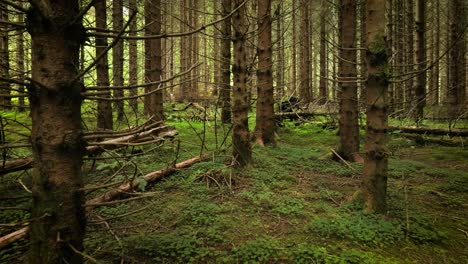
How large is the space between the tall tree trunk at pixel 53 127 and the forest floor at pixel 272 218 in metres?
0.19

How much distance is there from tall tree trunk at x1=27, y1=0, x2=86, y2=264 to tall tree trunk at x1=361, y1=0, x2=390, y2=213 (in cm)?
359

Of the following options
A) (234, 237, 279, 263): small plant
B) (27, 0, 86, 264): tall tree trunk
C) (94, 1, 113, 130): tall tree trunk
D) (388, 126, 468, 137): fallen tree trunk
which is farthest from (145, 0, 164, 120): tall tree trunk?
(388, 126, 468, 137): fallen tree trunk

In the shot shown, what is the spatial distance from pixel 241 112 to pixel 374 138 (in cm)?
255

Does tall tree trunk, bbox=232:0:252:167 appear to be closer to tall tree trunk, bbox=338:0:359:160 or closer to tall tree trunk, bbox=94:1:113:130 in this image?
tall tree trunk, bbox=338:0:359:160

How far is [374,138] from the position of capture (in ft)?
14.1

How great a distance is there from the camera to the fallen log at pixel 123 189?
9.65 ft

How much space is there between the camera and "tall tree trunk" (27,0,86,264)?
2045 millimetres

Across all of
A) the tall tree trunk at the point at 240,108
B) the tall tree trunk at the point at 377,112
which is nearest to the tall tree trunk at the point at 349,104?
the tall tree trunk at the point at 240,108

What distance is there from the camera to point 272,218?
165 inches

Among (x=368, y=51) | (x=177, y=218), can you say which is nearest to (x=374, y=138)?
(x=368, y=51)

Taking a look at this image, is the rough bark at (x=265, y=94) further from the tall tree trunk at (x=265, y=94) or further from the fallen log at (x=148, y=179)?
the fallen log at (x=148, y=179)

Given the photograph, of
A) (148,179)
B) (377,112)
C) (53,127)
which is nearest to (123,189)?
(148,179)

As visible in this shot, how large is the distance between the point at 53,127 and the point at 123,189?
80.8 inches

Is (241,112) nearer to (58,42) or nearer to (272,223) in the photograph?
(272,223)
